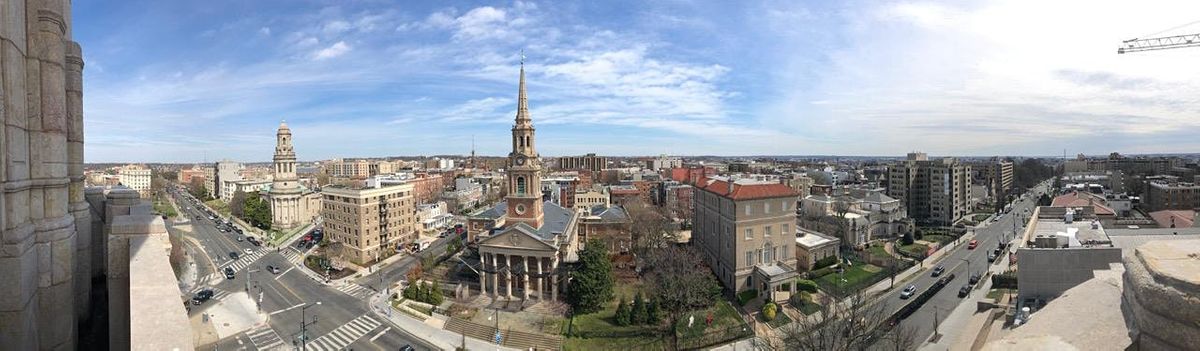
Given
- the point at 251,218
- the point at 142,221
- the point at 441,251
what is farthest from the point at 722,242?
the point at 251,218

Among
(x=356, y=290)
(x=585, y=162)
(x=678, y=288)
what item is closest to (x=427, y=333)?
(x=356, y=290)

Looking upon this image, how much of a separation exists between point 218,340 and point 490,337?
15517 mm

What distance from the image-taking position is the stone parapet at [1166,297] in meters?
3.38

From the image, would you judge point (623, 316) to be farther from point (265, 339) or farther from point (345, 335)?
point (265, 339)

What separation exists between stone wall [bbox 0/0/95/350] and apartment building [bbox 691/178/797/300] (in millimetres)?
33242

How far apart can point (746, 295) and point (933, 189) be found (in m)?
54.3

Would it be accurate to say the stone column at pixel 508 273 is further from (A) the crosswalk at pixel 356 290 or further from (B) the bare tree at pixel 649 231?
(B) the bare tree at pixel 649 231

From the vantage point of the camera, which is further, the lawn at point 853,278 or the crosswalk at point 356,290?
the crosswalk at point 356,290

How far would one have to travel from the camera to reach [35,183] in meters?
6.87

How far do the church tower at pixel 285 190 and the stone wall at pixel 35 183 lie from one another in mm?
64690

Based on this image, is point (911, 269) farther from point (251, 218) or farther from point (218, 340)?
point (251, 218)

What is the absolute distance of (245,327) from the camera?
31.8 metres

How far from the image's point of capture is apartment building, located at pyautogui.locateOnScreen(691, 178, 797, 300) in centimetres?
3600

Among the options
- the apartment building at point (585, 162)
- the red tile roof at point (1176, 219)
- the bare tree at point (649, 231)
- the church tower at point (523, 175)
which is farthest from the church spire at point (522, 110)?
the apartment building at point (585, 162)
